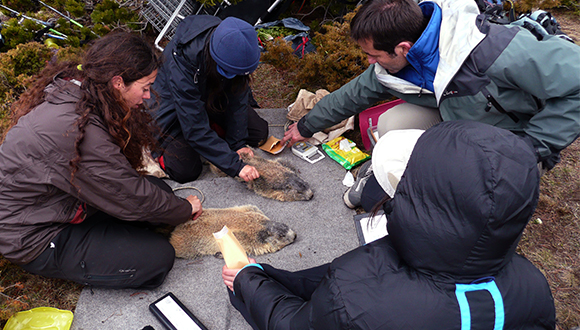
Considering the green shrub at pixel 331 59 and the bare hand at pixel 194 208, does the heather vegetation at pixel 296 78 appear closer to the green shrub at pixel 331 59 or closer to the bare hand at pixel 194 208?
the green shrub at pixel 331 59

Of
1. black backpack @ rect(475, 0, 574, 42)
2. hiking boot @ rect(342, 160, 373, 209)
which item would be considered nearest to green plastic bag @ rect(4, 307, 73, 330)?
hiking boot @ rect(342, 160, 373, 209)

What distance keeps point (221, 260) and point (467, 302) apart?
176cm

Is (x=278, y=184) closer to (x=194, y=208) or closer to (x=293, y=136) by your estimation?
(x=293, y=136)

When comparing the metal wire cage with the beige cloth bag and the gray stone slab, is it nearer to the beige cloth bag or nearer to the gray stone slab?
the beige cloth bag

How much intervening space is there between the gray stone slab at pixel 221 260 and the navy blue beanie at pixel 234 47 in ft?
3.77

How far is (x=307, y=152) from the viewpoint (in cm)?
342

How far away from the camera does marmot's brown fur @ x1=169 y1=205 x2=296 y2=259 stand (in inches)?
99.3

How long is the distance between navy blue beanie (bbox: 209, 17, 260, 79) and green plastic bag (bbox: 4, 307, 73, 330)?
1.87m

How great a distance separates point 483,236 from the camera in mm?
1121

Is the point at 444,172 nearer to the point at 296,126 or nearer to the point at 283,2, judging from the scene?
the point at 296,126

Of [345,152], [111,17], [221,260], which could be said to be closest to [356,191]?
[345,152]

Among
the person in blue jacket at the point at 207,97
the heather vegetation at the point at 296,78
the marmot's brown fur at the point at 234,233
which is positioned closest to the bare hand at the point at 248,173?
the person in blue jacket at the point at 207,97

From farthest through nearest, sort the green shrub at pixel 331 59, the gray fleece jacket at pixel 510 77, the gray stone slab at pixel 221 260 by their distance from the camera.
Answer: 1. the green shrub at pixel 331 59
2. the gray stone slab at pixel 221 260
3. the gray fleece jacket at pixel 510 77

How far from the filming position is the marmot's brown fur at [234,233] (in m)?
2.52
